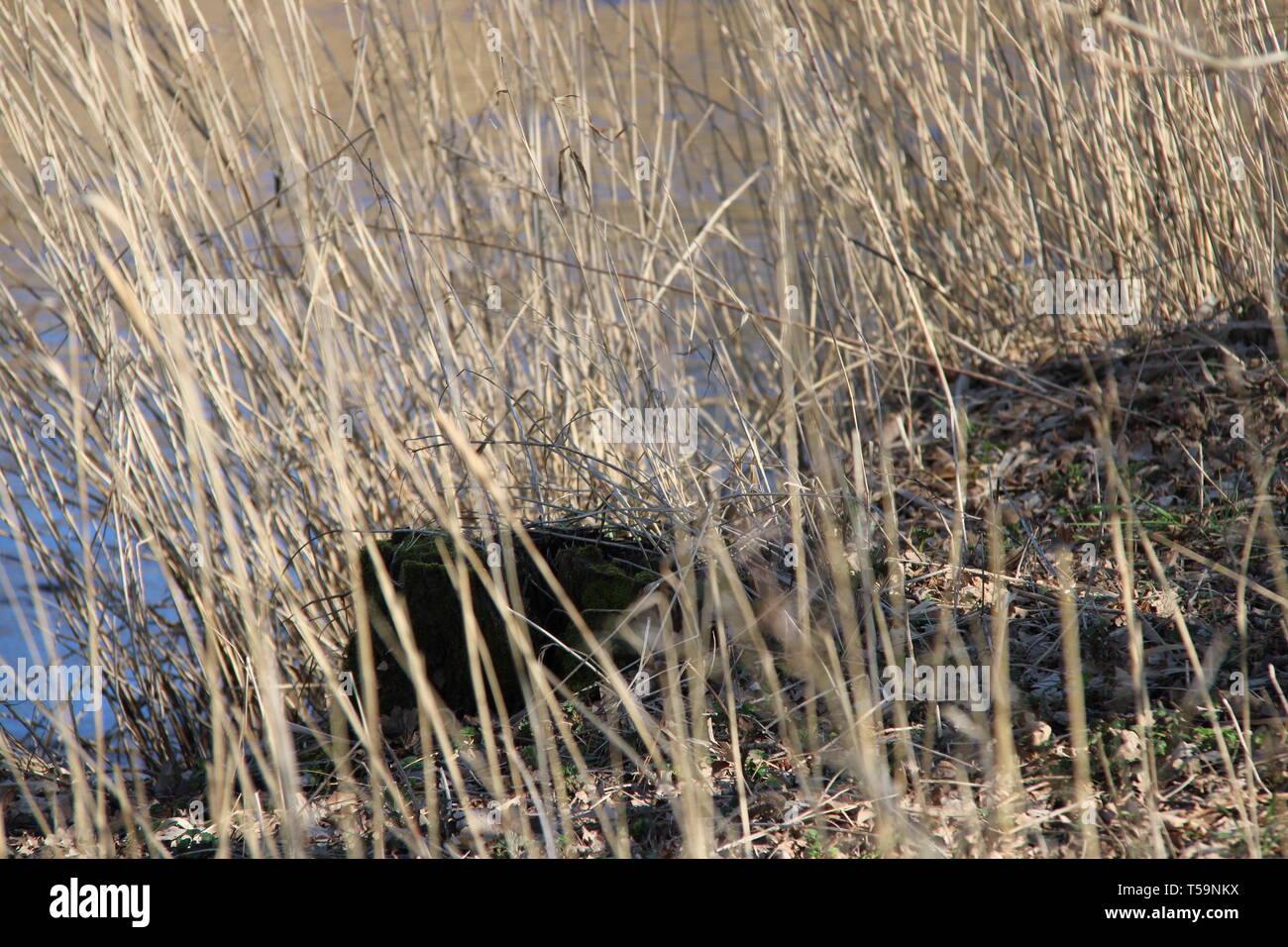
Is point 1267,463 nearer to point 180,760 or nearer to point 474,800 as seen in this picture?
point 474,800

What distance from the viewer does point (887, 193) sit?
3.66 meters

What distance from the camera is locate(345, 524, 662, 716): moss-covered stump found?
7.55ft

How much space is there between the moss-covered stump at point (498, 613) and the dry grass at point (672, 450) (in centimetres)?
10

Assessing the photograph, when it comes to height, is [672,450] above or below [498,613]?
above

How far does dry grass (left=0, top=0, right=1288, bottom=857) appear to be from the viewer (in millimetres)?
1767

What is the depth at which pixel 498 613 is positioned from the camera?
92.7 inches

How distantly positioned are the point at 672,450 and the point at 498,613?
21.6 inches

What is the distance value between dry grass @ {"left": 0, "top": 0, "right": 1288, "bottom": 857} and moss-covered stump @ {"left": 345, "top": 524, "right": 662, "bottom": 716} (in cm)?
10

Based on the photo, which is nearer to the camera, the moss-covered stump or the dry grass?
the dry grass

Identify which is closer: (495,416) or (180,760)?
(180,760)

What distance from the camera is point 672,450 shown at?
2.35 metres

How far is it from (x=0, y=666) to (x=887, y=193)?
311cm

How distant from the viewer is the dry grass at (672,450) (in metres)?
1.77
